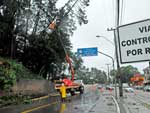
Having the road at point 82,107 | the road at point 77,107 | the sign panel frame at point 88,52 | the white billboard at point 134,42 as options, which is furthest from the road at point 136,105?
the white billboard at point 134,42

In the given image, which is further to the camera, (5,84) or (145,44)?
(5,84)

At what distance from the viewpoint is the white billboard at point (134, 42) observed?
4.70m

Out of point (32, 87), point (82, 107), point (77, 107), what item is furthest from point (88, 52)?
point (77, 107)

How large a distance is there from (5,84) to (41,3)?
74.2ft

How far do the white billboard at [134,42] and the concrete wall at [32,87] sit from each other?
25.8 meters

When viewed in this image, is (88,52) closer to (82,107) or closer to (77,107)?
(82,107)

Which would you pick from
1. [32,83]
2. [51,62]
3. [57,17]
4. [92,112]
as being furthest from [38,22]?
[92,112]

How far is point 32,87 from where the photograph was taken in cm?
3741

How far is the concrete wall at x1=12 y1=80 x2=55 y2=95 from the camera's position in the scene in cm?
3182

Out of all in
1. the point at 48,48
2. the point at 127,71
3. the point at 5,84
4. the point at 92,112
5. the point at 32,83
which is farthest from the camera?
the point at 127,71

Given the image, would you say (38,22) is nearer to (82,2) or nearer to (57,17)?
(57,17)

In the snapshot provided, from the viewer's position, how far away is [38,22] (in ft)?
161

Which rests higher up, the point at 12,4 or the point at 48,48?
the point at 12,4

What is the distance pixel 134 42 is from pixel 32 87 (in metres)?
33.2
